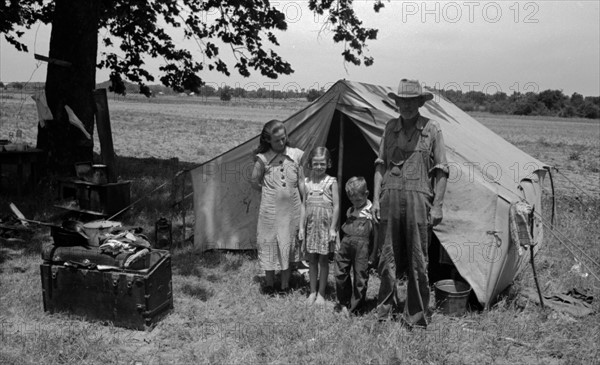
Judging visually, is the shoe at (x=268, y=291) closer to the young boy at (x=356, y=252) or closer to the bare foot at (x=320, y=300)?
the bare foot at (x=320, y=300)

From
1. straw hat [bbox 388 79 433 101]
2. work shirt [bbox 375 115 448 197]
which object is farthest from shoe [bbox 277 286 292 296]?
straw hat [bbox 388 79 433 101]

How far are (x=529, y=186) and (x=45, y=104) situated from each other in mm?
7553

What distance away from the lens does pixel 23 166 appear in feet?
29.8

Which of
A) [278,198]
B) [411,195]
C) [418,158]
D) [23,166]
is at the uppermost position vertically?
[418,158]

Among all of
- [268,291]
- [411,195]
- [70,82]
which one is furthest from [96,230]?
[70,82]

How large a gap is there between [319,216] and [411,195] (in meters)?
1.00

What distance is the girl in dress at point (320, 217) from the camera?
15.4ft

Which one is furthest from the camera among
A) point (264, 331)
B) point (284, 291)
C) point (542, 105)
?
point (542, 105)

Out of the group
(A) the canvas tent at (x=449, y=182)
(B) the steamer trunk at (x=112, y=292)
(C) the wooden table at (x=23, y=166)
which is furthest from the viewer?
(C) the wooden table at (x=23, y=166)

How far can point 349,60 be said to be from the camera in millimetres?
11648

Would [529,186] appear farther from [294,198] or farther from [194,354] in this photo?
[194,354]

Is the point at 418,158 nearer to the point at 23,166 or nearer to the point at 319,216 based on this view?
the point at 319,216

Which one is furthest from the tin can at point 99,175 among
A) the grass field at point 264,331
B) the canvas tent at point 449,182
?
the canvas tent at point 449,182

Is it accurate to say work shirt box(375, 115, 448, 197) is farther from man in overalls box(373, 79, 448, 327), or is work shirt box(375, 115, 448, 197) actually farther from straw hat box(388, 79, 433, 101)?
straw hat box(388, 79, 433, 101)
